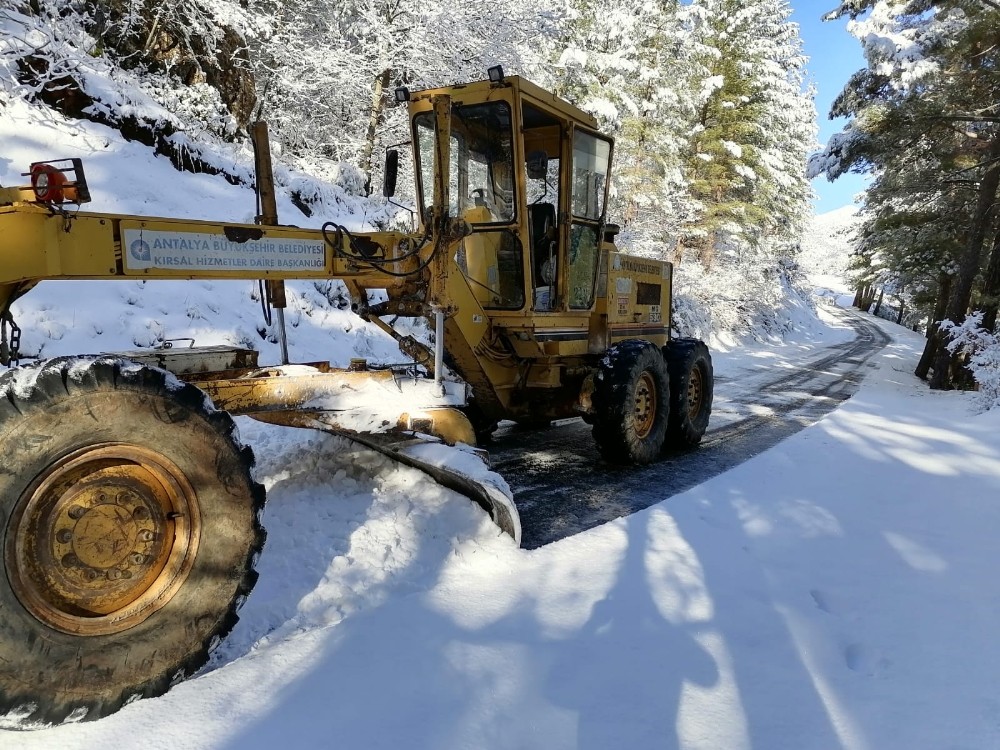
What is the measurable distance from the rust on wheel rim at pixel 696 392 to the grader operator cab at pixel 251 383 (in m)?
0.02

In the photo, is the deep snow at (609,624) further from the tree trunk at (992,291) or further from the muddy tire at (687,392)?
the tree trunk at (992,291)

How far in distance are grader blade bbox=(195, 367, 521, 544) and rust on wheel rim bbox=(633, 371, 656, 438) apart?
2492 mm

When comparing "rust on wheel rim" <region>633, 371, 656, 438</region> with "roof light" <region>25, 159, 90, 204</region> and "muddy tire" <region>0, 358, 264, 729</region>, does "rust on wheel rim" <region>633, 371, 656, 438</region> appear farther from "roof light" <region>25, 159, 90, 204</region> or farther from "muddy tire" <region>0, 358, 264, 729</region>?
"roof light" <region>25, 159, 90, 204</region>

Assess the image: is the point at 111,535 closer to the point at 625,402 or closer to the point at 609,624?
the point at 609,624

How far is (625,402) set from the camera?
588 centimetres

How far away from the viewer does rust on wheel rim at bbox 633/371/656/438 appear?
6.43 metres

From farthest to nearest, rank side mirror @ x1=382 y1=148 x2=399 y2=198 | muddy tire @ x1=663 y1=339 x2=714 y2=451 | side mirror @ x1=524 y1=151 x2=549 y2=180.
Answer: muddy tire @ x1=663 y1=339 x2=714 y2=451 < side mirror @ x1=524 y1=151 x2=549 y2=180 < side mirror @ x1=382 y1=148 x2=399 y2=198

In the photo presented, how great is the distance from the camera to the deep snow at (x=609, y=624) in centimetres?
233

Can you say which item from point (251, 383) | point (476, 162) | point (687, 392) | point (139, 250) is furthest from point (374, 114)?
point (139, 250)

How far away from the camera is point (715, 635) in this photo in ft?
9.78

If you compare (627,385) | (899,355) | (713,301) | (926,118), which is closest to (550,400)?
(627,385)

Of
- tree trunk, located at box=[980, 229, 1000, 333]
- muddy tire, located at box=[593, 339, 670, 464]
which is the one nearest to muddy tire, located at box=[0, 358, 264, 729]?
muddy tire, located at box=[593, 339, 670, 464]

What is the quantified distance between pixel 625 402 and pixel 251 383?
3365 millimetres

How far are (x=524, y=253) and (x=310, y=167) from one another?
9.61m
